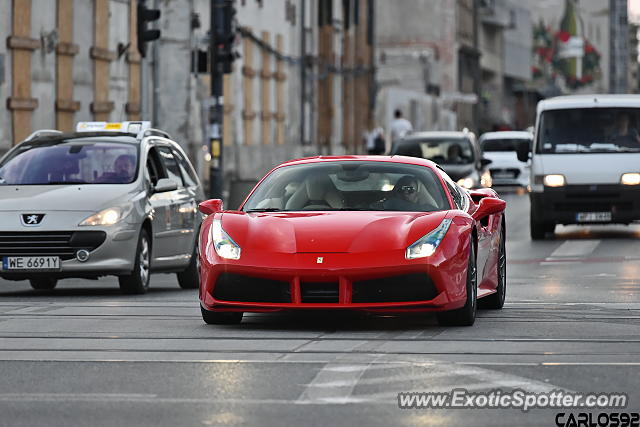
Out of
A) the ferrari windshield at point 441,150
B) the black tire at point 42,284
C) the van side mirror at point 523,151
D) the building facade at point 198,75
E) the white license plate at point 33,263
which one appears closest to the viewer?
the white license plate at point 33,263

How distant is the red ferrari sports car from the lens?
12156 millimetres

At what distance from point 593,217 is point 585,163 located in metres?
0.78

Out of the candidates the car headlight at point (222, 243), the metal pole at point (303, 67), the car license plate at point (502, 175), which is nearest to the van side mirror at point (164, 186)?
the car headlight at point (222, 243)

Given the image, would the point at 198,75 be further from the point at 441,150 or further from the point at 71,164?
the point at 71,164

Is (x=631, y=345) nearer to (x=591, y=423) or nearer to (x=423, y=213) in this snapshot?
(x=423, y=213)

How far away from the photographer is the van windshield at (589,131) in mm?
27453

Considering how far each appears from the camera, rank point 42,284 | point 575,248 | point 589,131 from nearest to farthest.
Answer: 1. point 42,284
2. point 575,248
3. point 589,131

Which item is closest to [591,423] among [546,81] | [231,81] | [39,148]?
[39,148]

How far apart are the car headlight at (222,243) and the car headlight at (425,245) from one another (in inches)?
44.7

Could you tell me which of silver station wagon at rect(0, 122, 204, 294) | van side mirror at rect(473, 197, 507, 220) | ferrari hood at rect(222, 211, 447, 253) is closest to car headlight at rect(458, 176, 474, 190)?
silver station wagon at rect(0, 122, 204, 294)

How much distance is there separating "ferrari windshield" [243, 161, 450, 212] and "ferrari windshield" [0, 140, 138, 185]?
443 centimetres

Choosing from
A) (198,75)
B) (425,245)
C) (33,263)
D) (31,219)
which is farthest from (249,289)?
(198,75)

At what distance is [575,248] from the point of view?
82.9ft

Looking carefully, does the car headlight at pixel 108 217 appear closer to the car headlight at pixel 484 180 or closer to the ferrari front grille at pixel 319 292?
the ferrari front grille at pixel 319 292
